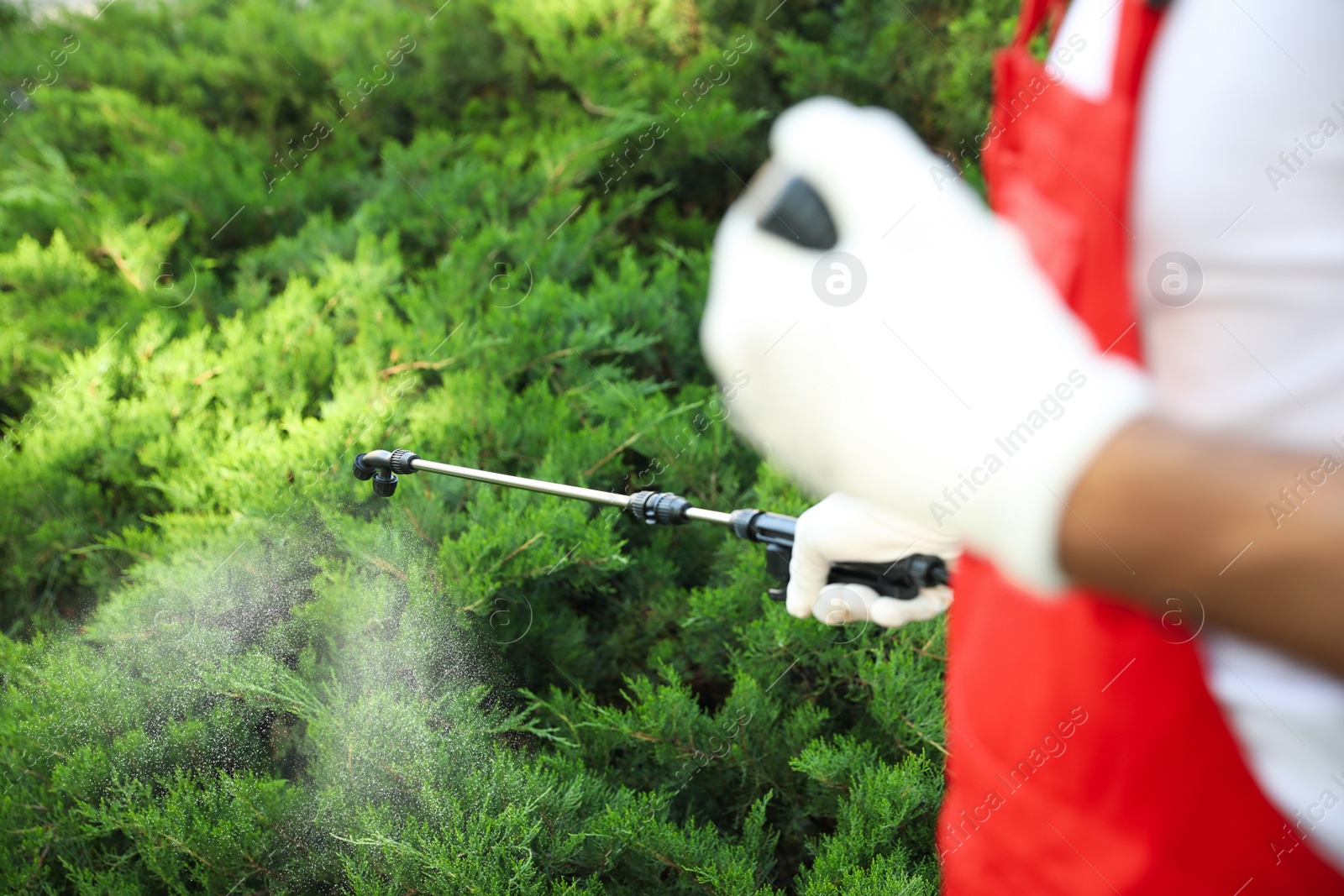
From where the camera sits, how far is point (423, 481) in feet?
9.71

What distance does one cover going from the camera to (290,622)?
8.98 feet

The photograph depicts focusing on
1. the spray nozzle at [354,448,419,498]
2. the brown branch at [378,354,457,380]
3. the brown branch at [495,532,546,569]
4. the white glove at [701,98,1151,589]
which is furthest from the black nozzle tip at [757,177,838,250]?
the brown branch at [378,354,457,380]

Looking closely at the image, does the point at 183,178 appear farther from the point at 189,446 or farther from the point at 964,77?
the point at 964,77

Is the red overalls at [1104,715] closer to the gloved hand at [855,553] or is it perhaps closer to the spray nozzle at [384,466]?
the gloved hand at [855,553]

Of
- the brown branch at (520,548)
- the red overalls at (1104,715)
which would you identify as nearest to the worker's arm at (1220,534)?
the red overalls at (1104,715)

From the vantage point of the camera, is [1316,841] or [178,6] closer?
[1316,841]

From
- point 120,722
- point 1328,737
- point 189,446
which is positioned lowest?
point 120,722

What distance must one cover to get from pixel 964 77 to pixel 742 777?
10.6ft

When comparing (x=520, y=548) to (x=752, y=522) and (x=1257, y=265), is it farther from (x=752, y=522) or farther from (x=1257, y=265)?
Result: (x=1257, y=265)

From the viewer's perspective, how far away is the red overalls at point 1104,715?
82 cm

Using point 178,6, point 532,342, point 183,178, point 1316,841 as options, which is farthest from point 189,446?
point 178,6

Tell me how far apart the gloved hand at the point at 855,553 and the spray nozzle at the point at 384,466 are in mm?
1183

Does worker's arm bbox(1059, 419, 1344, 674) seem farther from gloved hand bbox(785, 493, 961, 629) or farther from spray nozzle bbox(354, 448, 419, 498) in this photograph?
spray nozzle bbox(354, 448, 419, 498)

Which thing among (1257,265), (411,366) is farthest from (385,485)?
(1257,265)
